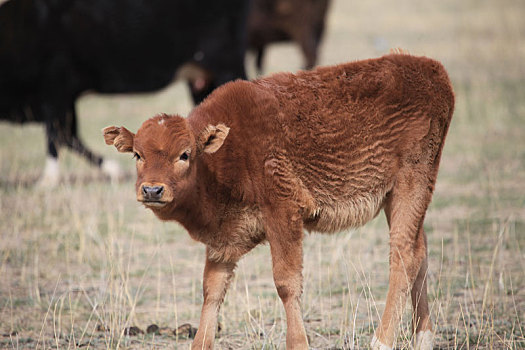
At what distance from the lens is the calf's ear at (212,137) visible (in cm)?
459

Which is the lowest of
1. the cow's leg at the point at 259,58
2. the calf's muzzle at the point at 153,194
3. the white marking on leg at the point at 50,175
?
the white marking on leg at the point at 50,175

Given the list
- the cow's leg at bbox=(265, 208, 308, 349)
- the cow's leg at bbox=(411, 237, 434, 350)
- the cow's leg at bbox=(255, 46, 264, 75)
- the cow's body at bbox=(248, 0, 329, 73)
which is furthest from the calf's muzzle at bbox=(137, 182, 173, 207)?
the cow's leg at bbox=(255, 46, 264, 75)

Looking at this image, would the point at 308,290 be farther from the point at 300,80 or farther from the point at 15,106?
the point at 15,106

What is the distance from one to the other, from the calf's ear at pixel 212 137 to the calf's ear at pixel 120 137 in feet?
1.46

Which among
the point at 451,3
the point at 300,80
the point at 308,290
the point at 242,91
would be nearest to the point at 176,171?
the point at 242,91

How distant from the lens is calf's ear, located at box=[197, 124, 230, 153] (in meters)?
4.59

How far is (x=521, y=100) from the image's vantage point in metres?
14.3

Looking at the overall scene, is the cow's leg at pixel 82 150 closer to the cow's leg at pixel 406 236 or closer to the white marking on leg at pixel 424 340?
the cow's leg at pixel 406 236

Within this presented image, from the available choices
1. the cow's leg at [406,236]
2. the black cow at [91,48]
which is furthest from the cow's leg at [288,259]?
the black cow at [91,48]

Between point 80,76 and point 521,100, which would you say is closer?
point 80,76

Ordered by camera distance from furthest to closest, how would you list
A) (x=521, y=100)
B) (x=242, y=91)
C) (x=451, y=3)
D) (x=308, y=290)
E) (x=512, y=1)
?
(x=451, y=3) → (x=512, y=1) → (x=521, y=100) → (x=308, y=290) → (x=242, y=91)

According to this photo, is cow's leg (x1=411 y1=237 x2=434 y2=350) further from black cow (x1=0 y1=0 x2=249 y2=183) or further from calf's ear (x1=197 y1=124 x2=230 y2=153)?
black cow (x1=0 y1=0 x2=249 y2=183)

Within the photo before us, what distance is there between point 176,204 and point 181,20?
701 centimetres

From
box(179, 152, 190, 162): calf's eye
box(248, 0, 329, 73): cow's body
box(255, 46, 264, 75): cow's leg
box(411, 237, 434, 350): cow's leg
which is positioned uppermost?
box(248, 0, 329, 73): cow's body
